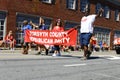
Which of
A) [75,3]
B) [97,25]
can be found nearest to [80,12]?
[75,3]

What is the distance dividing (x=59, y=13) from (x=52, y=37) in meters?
18.1

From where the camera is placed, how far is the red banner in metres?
16.9

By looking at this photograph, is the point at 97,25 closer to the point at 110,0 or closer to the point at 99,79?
the point at 110,0

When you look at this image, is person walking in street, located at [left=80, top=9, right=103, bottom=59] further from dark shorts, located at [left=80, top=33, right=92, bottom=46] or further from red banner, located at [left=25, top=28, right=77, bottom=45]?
red banner, located at [left=25, top=28, right=77, bottom=45]

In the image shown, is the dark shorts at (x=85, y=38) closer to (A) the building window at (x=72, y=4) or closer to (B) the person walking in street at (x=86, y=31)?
(B) the person walking in street at (x=86, y=31)

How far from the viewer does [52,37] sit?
17547 mm

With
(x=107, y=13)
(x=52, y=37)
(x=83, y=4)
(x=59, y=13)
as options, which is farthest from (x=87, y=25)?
(x=107, y=13)

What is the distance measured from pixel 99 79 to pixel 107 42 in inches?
1499

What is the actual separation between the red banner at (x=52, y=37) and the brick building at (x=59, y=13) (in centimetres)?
1103

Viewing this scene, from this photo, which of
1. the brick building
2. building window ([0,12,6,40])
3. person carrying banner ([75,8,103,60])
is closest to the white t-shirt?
person carrying banner ([75,8,103,60])

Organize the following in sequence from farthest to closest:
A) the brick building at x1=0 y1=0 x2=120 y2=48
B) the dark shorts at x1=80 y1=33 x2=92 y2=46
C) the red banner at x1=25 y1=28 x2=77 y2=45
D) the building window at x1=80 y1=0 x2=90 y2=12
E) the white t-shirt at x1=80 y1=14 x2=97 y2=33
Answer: the building window at x1=80 y1=0 x2=90 y2=12 < the brick building at x1=0 y1=0 x2=120 y2=48 < the red banner at x1=25 y1=28 x2=77 y2=45 < the white t-shirt at x1=80 y1=14 x2=97 y2=33 < the dark shorts at x1=80 y1=33 x2=92 y2=46

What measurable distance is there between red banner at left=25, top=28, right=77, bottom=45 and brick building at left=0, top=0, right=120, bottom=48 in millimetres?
11032

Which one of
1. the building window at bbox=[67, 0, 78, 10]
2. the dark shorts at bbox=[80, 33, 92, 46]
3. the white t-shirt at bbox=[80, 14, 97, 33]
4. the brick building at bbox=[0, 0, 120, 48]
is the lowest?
the dark shorts at bbox=[80, 33, 92, 46]

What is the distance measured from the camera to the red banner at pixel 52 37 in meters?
16.9
